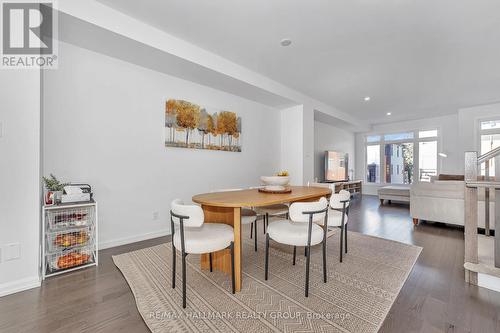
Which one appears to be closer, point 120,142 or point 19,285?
point 19,285

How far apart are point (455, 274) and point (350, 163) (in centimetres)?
683

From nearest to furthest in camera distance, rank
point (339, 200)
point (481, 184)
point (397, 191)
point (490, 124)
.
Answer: point (481, 184)
point (339, 200)
point (397, 191)
point (490, 124)

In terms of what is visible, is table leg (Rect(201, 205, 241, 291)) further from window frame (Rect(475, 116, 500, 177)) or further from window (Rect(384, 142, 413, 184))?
window (Rect(384, 142, 413, 184))

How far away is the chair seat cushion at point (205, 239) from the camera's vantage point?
5.36 feet

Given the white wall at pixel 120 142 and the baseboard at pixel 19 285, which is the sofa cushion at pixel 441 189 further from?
the baseboard at pixel 19 285

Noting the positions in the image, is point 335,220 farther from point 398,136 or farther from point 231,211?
point 398,136

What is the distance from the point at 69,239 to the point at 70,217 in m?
0.22

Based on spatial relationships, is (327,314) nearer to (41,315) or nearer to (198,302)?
(198,302)

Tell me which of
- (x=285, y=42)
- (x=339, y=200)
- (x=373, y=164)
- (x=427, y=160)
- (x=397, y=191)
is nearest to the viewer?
(x=339, y=200)

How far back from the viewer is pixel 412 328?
4.67 ft

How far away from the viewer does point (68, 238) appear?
221cm

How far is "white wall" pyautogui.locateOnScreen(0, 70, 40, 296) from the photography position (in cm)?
182

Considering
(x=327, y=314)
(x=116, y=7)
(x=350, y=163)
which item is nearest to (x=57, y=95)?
(x=116, y=7)

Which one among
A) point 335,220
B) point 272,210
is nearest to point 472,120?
point 335,220
